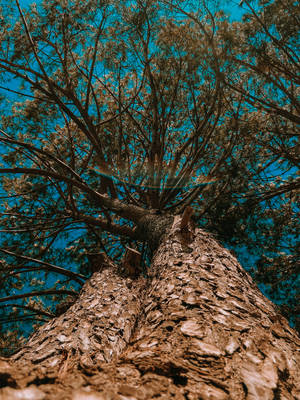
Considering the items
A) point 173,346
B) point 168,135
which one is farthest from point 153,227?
point 168,135

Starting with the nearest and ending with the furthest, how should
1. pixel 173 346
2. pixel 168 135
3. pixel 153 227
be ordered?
pixel 173 346
pixel 153 227
pixel 168 135

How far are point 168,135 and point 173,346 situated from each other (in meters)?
4.41

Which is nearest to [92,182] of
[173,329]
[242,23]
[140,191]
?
[140,191]

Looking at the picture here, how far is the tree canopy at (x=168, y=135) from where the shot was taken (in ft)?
11.1

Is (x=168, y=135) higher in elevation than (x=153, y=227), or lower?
higher

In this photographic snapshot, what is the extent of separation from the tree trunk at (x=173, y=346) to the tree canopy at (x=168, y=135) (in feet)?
5.59

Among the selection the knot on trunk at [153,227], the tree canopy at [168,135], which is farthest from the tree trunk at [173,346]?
the tree canopy at [168,135]

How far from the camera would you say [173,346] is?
0.70m

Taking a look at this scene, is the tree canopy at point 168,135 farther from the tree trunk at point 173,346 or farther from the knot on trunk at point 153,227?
the tree trunk at point 173,346

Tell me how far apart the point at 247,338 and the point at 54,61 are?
439cm

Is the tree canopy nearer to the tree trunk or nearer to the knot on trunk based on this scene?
the knot on trunk

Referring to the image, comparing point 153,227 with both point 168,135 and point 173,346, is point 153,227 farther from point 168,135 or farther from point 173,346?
point 168,135

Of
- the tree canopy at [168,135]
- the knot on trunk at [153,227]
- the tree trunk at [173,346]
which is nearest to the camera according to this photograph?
the tree trunk at [173,346]

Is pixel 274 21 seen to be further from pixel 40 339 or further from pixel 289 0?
pixel 40 339
